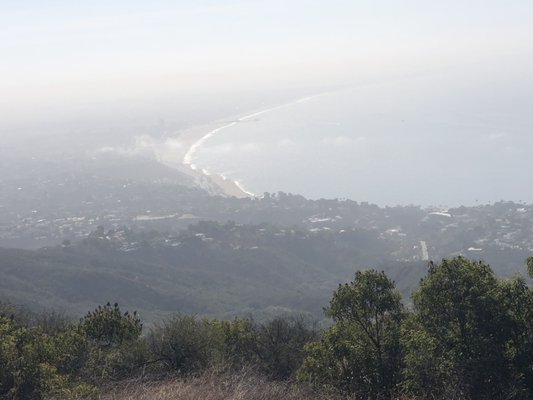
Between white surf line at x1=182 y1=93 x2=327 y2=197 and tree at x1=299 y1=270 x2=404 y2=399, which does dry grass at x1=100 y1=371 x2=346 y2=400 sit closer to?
tree at x1=299 y1=270 x2=404 y2=399

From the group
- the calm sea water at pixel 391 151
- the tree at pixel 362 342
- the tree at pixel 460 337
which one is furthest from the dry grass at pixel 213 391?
the calm sea water at pixel 391 151

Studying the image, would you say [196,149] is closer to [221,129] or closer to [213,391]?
[221,129]

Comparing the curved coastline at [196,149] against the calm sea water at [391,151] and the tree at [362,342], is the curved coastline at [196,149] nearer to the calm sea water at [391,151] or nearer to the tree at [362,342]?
the calm sea water at [391,151]

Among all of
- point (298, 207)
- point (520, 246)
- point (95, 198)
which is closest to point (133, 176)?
point (95, 198)

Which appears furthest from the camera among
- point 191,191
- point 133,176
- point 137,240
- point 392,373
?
point 133,176

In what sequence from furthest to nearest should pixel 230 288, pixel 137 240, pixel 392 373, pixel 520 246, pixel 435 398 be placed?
pixel 137 240 < pixel 520 246 < pixel 230 288 < pixel 392 373 < pixel 435 398

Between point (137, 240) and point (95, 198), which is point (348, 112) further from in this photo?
point (137, 240)
